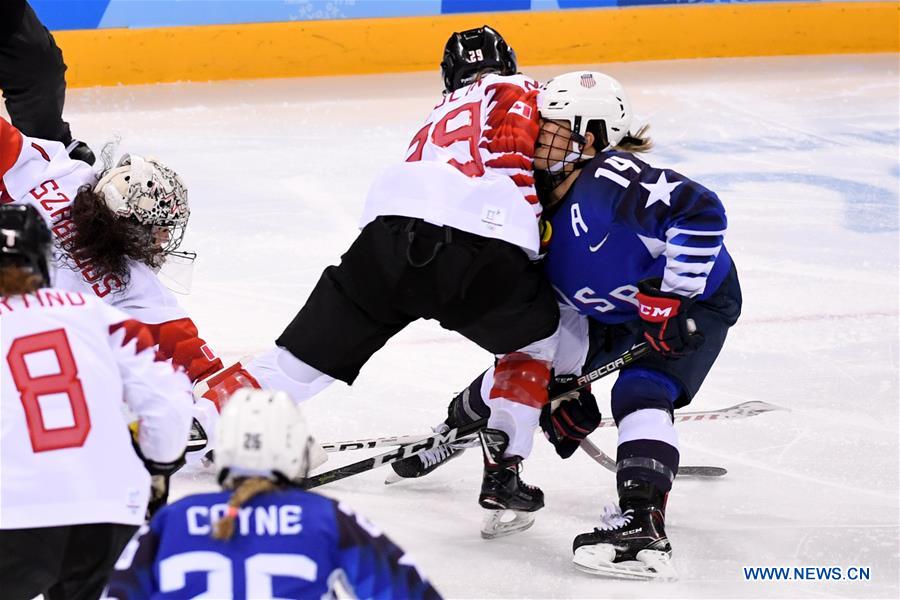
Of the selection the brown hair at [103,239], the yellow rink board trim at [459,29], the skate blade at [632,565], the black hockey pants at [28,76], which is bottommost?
the skate blade at [632,565]

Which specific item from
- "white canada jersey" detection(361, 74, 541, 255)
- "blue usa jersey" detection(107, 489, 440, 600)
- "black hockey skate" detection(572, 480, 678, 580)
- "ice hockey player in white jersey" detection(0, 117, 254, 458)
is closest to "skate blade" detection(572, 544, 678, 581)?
"black hockey skate" detection(572, 480, 678, 580)

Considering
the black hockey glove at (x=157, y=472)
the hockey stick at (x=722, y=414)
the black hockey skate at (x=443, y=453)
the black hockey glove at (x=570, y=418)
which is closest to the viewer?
the black hockey glove at (x=157, y=472)

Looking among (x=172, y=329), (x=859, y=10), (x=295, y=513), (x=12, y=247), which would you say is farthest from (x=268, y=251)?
(x=859, y=10)

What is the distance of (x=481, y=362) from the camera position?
12.5ft

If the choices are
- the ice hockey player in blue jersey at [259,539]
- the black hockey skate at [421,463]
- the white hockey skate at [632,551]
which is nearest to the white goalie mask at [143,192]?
the black hockey skate at [421,463]

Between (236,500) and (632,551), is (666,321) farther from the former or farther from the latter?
(236,500)

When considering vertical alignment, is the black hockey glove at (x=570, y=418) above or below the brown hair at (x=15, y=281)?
below

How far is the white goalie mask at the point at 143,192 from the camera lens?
279cm

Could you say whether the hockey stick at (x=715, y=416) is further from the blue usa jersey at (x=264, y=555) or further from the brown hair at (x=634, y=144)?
the blue usa jersey at (x=264, y=555)

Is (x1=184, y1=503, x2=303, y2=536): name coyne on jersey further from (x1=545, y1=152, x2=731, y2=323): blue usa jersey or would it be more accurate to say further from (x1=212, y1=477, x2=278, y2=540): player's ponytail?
(x1=545, y1=152, x2=731, y2=323): blue usa jersey

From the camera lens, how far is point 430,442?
299cm

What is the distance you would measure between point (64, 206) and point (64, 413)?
1.17 meters

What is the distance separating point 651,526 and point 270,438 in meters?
1.31

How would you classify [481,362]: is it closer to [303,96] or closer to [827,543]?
[827,543]
